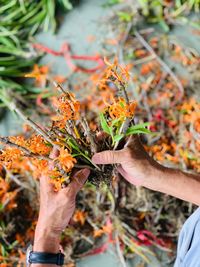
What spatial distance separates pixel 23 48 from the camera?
2.25m

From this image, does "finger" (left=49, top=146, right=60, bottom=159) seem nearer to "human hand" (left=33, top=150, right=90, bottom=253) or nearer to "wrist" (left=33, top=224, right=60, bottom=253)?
"human hand" (left=33, top=150, right=90, bottom=253)

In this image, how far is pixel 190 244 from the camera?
124 cm

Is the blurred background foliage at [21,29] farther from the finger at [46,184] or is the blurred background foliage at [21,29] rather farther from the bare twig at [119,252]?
the finger at [46,184]

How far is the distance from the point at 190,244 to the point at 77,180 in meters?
0.40

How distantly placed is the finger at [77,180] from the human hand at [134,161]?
0.17 feet

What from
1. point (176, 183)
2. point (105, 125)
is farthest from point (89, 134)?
point (176, 183)

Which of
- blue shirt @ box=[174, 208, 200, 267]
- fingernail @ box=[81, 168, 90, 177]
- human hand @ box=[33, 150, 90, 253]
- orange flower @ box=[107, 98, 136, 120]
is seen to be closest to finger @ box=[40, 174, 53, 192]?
human hand @ box=[33, 150, 90, 253]

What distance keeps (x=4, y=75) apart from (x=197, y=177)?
1274mm

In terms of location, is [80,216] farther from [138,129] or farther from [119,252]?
[138,129]

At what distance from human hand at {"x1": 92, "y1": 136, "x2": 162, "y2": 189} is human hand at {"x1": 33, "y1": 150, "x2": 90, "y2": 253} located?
4.7 inches

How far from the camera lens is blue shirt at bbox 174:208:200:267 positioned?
116 centimetres

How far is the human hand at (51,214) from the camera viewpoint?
1.06 m

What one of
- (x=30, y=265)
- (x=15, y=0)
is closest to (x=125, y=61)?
(x=15, y=0)

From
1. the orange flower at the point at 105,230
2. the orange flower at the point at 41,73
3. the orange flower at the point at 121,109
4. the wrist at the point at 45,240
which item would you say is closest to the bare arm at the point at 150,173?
the orange flower at the point at 121,109
